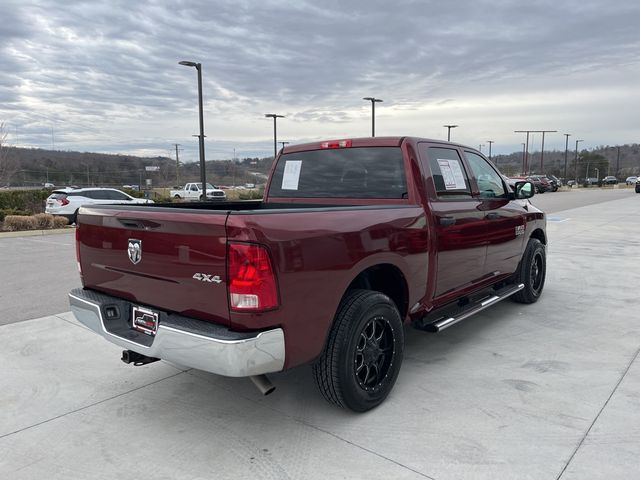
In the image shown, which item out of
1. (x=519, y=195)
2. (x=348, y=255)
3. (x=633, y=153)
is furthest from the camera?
(x=633, y=153)

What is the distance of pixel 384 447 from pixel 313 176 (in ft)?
8.08

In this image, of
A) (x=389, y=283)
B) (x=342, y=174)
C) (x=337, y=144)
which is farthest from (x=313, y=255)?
(x=337, y=144)

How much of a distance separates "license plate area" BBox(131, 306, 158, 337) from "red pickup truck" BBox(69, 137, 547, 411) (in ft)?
0.05

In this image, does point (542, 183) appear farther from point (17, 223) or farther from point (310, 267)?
point (310, 267)

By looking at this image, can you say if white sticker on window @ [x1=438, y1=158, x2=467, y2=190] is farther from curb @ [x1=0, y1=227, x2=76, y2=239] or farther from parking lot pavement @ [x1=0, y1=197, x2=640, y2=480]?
curb @ [x1=0, y1=227, x2=76, y2=239]

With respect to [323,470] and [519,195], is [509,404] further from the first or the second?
[519,195]

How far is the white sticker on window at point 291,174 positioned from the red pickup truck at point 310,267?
2cm

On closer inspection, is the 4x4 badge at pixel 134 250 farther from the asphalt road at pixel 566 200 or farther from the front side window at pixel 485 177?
the asphalt road at pixel 566 200

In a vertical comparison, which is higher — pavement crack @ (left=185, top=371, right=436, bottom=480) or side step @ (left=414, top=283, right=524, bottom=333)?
side step @ (left=414, top=283, right=524, bottom=333)

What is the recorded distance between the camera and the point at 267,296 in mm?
2576

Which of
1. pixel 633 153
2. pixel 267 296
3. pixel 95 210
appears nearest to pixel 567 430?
pixel 267 296

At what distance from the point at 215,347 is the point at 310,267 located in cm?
66

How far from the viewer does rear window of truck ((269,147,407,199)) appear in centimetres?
402

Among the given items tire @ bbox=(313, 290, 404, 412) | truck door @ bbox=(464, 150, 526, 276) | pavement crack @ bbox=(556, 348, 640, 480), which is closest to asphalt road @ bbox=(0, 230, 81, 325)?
tire @ bbox=(313, 290, 404, 412)
